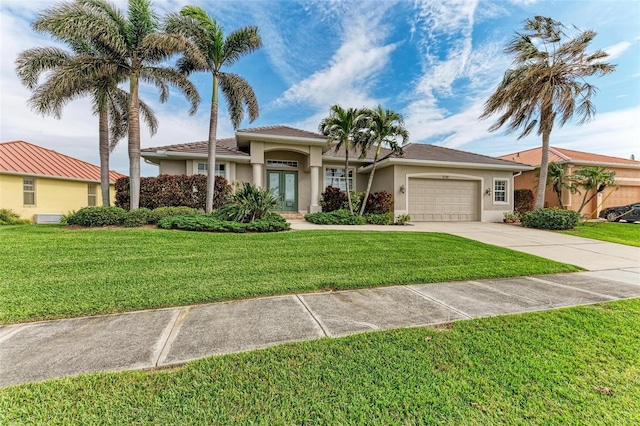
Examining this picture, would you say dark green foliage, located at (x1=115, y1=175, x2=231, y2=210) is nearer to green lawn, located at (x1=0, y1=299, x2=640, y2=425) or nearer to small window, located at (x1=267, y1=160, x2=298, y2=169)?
small window, located at (x1=267, y1=160, x2=298, y2=169)

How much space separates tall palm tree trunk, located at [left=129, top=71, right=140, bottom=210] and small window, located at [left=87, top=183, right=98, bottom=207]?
1048cm

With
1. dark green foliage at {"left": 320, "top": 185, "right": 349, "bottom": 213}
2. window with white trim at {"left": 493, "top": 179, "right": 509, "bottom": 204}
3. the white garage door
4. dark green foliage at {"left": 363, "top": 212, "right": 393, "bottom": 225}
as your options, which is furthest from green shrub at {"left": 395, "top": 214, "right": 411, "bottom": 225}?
window with white trim at {"left": 493, "top": 179, "right": 509, "bottom": 204}

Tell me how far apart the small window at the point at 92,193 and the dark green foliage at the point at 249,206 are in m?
13.8

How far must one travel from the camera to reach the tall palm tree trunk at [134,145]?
10438 millimetres

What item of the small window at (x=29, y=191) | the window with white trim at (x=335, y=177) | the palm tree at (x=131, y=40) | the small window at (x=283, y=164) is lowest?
the small window at (x=29, y=191)

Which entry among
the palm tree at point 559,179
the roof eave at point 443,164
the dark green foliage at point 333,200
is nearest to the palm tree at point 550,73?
the roof eave at point 443,164

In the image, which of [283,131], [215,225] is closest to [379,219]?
[283,131]

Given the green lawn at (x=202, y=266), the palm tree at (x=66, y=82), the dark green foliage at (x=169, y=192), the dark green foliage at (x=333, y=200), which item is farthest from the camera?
the dark green foliage at (x=333, y=200)

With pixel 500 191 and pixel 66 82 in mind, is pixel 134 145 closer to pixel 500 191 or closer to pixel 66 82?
pixel 66 82

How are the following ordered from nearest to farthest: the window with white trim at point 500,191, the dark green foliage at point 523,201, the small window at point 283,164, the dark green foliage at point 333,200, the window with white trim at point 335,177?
the dark green foliage at point 333,200 → the small window at point 283,164 → the window with white trim at point 500,191 → the window with white trim at point 335,177 → the dark green foliage at point 523,201

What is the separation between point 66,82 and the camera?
9344mm

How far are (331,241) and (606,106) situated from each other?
50.4 feet

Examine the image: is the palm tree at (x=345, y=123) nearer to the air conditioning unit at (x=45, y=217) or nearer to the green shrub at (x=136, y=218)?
the green shrub at (x=136, y=218)

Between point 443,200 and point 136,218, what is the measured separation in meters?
14.7
